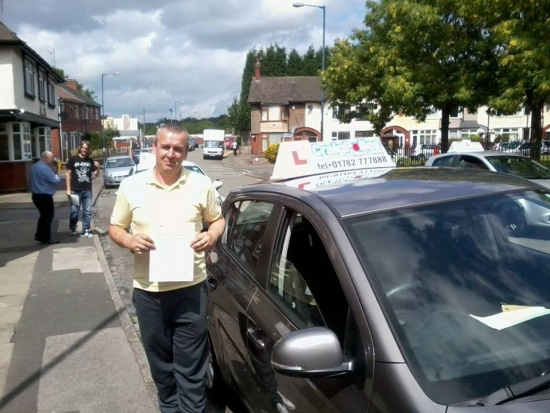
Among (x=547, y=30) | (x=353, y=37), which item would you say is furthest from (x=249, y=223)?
(x=353, y=37)

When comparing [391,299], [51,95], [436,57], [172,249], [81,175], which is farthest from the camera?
[51,95]

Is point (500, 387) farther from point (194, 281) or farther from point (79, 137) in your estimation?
point (79, 137)

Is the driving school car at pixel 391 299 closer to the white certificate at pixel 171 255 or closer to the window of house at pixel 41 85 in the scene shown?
the white certificate at pixel 171 255

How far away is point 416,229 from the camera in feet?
8.32

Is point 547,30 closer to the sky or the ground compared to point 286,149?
closer to the sky

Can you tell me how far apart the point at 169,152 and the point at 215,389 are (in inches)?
70.1

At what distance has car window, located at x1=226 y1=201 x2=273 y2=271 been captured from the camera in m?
3.38

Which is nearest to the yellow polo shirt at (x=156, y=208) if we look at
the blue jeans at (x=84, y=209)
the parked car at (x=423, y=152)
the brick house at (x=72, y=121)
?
the blue jeans at (x=84, y=209)

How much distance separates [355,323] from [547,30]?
38.9ft

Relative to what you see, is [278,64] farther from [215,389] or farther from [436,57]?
[215,389]

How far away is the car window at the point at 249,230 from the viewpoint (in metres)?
3.38

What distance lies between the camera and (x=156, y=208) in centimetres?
322

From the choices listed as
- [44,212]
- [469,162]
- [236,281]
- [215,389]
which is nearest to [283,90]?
[469,162]

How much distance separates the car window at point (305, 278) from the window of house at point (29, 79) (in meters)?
25.3
